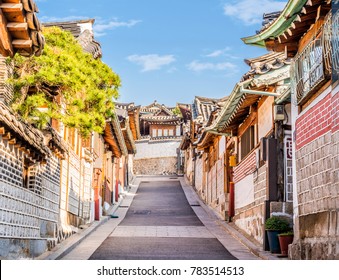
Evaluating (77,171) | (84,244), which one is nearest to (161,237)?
(84,244)

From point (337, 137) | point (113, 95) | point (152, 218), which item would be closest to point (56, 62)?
point (113, 95)

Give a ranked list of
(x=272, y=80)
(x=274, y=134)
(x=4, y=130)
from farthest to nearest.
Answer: (x=274, y=134), (x=272, y=80), (x=4, y=130)

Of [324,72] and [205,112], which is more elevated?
[205,112]

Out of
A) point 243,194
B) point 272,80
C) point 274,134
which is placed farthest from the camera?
point 243,194

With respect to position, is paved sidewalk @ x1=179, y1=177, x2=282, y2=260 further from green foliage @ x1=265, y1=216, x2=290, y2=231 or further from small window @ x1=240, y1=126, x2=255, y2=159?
small window @ x1=240, y1=126, x2=255, y2=159

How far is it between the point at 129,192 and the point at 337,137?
31.2 metres

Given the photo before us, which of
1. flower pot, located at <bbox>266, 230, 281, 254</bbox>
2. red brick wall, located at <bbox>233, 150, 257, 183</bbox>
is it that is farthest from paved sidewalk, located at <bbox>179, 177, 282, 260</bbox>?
red brick wall, located at <bbox>233, 150, 257, 183</bbox>

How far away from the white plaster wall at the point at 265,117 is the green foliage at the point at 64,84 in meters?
3.96

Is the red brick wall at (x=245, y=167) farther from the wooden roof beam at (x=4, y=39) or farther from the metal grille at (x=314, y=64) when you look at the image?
the wooden roof beam at (x=4, y=39)

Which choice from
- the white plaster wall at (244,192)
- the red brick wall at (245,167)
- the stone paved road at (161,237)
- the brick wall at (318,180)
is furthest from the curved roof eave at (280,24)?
the white plaster wall at (244,192)

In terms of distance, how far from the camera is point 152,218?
84.2 feet

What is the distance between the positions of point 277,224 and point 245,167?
17.4 ft

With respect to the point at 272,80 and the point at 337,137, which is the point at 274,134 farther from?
the point at 337,137

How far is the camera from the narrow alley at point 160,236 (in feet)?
48.9
